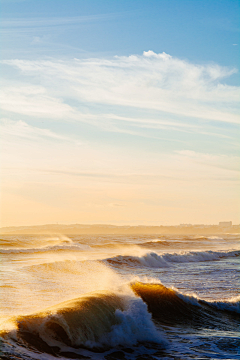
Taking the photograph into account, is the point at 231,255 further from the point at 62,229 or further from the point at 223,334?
the point at 62,229

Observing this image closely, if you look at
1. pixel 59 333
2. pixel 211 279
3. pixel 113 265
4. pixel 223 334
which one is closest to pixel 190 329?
pixel 223 334

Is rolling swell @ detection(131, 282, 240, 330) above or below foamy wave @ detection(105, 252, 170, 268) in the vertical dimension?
above

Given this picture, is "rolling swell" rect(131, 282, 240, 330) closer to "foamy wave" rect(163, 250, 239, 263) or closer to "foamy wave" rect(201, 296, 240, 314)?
"foamy wave" rect(201, 296, 240, 314)

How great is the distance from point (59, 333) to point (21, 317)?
3.35ft

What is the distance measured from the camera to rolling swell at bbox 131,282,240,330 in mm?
10323

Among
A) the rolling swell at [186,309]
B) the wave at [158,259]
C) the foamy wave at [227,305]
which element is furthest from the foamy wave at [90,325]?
the wave at [158,259]

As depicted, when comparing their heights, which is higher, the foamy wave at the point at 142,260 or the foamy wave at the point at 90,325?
the foamy wave at the point at 90,325

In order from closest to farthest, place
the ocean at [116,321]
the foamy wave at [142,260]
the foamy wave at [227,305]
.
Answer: the ocean at [116,321], the foamy wave at [227,305], the foamy wave at [142,260]

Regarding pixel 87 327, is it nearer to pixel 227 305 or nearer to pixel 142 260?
pixel 227 305

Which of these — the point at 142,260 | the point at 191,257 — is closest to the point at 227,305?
the point at 142,260

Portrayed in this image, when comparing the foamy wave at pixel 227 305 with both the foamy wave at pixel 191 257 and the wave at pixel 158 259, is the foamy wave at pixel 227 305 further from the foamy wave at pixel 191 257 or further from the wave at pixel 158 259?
the foamy wave at pixel 191 257

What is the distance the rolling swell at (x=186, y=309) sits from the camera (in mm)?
10323

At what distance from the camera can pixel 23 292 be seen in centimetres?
1202

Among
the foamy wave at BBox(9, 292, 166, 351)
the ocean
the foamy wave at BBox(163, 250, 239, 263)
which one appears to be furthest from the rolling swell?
the foamy wave at BBox(163, 250, 239, 263)
